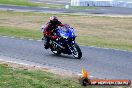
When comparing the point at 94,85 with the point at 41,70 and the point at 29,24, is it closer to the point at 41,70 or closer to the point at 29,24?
the point at 41,70

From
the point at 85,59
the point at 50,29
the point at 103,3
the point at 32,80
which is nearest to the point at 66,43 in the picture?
the point at 50,29

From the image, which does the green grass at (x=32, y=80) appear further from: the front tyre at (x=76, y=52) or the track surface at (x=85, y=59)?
the front tyre at (x=76, y=52)

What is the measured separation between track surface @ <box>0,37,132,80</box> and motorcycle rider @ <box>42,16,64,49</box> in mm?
525

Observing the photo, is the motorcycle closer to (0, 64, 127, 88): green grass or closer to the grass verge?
(0, 64, 127, 88): green grass

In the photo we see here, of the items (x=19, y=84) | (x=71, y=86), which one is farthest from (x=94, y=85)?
(x=19, y=84)

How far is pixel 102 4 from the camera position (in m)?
56.7

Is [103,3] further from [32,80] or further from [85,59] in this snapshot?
[32,80]

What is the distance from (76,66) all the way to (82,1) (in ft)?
138

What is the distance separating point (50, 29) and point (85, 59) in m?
2.03

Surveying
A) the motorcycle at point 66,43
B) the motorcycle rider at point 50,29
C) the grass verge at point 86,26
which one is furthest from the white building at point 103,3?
the motorcycle at point 66,43

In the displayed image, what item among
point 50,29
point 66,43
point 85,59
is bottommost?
point 85,59

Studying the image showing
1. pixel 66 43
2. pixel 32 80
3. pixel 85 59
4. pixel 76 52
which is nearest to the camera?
pixel 32 80

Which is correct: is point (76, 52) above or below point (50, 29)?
below

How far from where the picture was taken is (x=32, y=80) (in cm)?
1024
